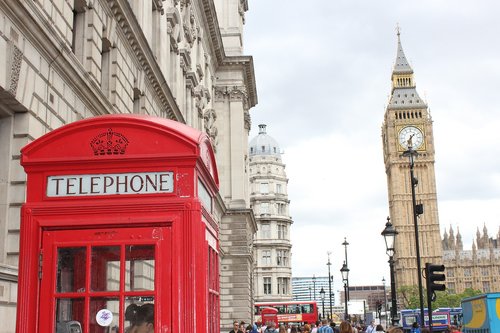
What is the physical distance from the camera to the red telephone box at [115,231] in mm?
4934

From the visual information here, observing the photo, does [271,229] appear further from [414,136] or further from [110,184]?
[110,184]

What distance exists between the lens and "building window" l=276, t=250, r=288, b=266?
95238 mm

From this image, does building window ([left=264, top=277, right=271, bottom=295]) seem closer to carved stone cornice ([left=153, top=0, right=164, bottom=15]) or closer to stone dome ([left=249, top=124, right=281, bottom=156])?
stone dome ([left=249, top=124, right=281, bottom=156])

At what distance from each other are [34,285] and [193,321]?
3.82ft

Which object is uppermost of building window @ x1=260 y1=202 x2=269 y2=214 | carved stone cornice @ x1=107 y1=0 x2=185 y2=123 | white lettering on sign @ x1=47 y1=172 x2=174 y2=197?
building window @ x1=260 y1=202 x2=269 y2=214

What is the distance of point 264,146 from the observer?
370 feet

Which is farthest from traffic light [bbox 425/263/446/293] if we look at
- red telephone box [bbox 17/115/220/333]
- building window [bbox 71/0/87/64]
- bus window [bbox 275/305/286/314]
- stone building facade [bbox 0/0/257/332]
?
bus window [bbox 275/305/286/314]

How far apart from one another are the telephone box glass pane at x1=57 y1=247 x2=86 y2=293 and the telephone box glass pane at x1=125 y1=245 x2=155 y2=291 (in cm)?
33

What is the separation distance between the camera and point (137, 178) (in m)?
5.25

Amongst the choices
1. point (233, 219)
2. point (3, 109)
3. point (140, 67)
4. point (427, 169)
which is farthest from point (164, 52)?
point (427, 169)

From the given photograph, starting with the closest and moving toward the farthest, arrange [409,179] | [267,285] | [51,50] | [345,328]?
[345,328] → [51,50] → [267,285] → [409,179]

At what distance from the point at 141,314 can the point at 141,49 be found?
16504 millimetres

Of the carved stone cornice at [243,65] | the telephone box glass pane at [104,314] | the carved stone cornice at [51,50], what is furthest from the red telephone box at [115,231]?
the carved stone cornice at [243,65]

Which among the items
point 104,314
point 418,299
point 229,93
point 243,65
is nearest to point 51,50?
point 104,314
